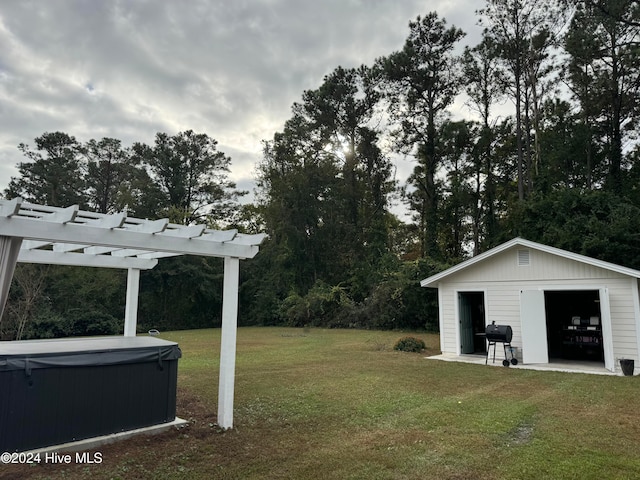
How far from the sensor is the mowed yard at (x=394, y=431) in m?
3.54

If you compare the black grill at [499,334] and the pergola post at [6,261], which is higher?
the pergola post at [6,261]

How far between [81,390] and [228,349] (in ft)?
5.05

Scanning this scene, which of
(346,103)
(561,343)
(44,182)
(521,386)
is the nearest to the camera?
A: (521,386)

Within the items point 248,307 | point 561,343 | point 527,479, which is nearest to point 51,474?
point 527,479

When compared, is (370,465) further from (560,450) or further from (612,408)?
(612,408)

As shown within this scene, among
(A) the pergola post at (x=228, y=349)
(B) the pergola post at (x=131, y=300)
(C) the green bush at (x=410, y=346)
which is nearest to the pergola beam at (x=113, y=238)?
(A) the pergola post at (x=228, y=349)

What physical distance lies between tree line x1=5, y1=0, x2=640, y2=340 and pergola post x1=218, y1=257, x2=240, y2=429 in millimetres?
13305

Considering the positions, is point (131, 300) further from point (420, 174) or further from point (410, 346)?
point (420, 174)

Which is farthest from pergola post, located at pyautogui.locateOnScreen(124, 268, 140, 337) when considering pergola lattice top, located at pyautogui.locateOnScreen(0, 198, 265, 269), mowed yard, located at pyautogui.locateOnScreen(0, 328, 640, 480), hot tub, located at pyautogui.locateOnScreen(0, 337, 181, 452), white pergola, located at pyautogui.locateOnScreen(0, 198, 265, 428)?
hot tub, located at pyautogui.locateOnScreen(0, 337, 181, 452)

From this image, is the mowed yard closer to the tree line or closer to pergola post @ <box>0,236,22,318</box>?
pergola post @ <box>0,236,22,318</box>

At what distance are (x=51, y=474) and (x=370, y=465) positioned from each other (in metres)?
2.80

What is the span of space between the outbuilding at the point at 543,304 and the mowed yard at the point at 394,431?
1.20 meters

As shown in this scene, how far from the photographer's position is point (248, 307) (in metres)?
24.7

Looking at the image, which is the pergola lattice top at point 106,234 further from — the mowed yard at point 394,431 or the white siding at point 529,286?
the white siding at point 529,286
